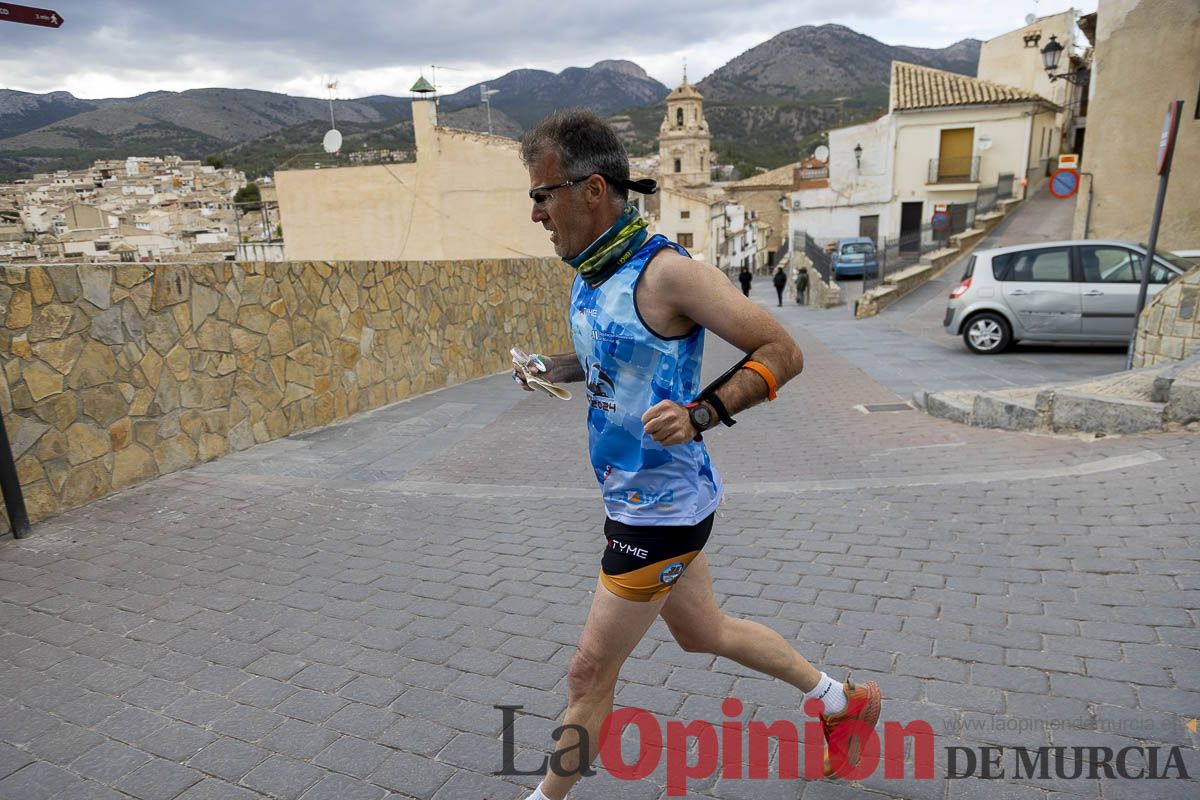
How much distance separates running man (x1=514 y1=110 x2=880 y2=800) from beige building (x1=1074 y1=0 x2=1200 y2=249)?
1572 centimetres

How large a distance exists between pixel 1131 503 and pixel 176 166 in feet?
168

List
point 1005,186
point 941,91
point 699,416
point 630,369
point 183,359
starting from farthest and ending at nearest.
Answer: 1. point 941,91
2. point 1005,186
3. point 183,359
4. point 630,369
5. point 699,416

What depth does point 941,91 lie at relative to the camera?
110ft

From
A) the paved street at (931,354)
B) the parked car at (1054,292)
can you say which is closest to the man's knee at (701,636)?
the paved street at (931,354)

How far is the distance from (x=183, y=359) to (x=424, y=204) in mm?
18929

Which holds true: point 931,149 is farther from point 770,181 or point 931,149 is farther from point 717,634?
point 770,181

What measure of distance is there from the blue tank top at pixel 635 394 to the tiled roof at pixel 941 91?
36.2 m

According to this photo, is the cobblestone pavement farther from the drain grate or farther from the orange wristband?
the drain grate

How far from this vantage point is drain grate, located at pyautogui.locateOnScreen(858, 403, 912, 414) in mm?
8141

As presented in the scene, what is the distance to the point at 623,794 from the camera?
235 centimetres

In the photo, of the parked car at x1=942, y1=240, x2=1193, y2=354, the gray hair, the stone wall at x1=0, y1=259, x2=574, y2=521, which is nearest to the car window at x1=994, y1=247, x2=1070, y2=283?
the parked car at x1=942, y1=240, x2=1193, y2=354

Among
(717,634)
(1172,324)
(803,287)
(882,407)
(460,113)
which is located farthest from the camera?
(803,287)

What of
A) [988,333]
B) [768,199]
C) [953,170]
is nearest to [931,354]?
[988,333]

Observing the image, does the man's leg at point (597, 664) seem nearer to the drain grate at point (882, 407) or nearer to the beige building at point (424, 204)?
the drain grate at point (882, 407)
